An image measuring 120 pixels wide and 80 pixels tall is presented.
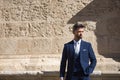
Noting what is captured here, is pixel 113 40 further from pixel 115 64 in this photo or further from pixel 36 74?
pixel 36 74

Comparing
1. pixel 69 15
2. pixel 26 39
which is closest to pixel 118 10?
pixel 69 15

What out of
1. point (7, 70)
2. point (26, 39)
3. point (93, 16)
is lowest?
point (7, 70)

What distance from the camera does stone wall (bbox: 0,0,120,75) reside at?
6938 mm

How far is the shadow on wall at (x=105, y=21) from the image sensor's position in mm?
6922

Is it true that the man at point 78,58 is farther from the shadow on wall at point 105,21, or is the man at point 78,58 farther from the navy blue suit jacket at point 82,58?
the shadow on wall at point 105,21

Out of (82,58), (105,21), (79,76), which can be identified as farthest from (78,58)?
(105,21)

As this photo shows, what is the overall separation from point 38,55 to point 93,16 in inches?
48.5

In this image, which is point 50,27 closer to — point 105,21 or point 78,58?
point 105,21

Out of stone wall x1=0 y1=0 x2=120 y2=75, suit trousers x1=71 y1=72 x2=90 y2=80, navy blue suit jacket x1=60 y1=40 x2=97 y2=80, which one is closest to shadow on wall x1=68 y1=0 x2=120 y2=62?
stone wall x1=0 y1=0 x2=120 y2=75

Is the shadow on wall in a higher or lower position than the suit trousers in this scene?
higher

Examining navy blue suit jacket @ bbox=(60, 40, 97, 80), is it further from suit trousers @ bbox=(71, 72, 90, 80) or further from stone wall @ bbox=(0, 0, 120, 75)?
stone wall @ bbox=(0, 0, 120, 75)

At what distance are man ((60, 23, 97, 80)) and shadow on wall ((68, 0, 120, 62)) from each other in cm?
227

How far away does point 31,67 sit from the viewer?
266 inches

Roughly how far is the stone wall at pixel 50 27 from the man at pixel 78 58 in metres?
2.20
